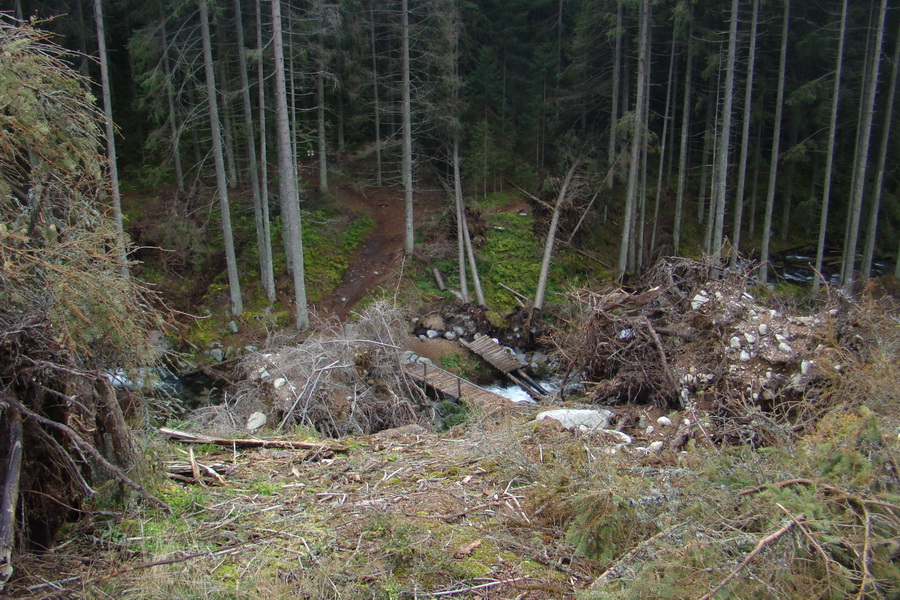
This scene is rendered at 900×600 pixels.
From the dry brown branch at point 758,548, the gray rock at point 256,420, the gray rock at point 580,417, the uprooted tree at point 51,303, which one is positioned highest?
the uprooted tree at point 51,303

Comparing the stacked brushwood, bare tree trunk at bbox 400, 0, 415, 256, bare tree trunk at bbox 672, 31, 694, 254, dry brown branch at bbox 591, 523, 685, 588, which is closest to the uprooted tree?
dry brown branch at bbox 591, 523, 685, 588

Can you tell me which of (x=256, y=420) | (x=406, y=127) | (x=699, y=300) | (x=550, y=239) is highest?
(x=406, y=127)

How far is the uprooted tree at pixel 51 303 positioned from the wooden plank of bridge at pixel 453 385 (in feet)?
25.3

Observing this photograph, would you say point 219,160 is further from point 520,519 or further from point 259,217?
point 520,519

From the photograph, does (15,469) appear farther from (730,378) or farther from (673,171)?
(673,171)

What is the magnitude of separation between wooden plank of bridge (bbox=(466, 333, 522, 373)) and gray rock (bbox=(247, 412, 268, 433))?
275 inches

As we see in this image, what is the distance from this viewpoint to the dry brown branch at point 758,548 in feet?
9.00

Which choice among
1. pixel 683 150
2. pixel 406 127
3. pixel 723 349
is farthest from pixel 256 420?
pixel 683 150

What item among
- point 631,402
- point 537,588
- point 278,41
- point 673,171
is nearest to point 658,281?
point 631,402

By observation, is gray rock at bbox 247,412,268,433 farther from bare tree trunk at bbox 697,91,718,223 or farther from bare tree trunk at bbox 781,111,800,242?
bare tree trunk at bbox 781,111,800,242

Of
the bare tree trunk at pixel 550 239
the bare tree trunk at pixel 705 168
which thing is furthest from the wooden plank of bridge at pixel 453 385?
the bare tree trunk at pixel 705 168

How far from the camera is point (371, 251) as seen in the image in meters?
20.5

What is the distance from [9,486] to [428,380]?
32.2 feet

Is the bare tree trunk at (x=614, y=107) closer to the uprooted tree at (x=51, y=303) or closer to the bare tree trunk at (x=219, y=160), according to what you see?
the bare tree trunk at (x=219, y=160)
